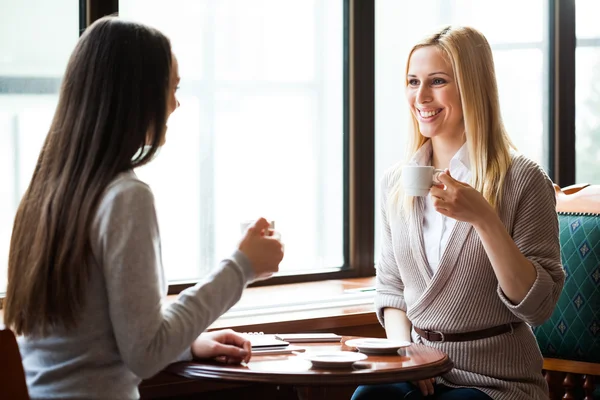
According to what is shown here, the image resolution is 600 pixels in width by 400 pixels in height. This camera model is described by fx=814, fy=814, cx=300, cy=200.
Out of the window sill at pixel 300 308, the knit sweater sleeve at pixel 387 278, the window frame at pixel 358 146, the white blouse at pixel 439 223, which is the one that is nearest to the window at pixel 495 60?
the window frame at pixel 358 146

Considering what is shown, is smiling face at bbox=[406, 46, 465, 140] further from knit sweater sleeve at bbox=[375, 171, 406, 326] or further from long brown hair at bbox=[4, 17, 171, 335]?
long brown hair at bbox=[4, 17, 171, 335]

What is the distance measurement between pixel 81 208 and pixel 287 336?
2.68ft

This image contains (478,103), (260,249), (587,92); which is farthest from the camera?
(587,92)

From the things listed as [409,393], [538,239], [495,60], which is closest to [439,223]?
[538,239]

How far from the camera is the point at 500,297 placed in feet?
6.75

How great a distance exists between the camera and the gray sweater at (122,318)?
1434 mm

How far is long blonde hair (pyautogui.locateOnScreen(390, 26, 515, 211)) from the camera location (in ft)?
7.08

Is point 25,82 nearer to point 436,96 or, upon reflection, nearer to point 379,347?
point 436,96

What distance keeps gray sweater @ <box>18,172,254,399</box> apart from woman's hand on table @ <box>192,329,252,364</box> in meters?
0.26

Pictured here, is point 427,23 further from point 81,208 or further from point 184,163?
point 81,208

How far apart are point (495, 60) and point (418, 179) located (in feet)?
6.20

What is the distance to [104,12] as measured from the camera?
2633mm

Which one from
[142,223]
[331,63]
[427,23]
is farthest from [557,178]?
[142,223]

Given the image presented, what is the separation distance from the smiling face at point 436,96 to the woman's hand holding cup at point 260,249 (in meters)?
0.76
